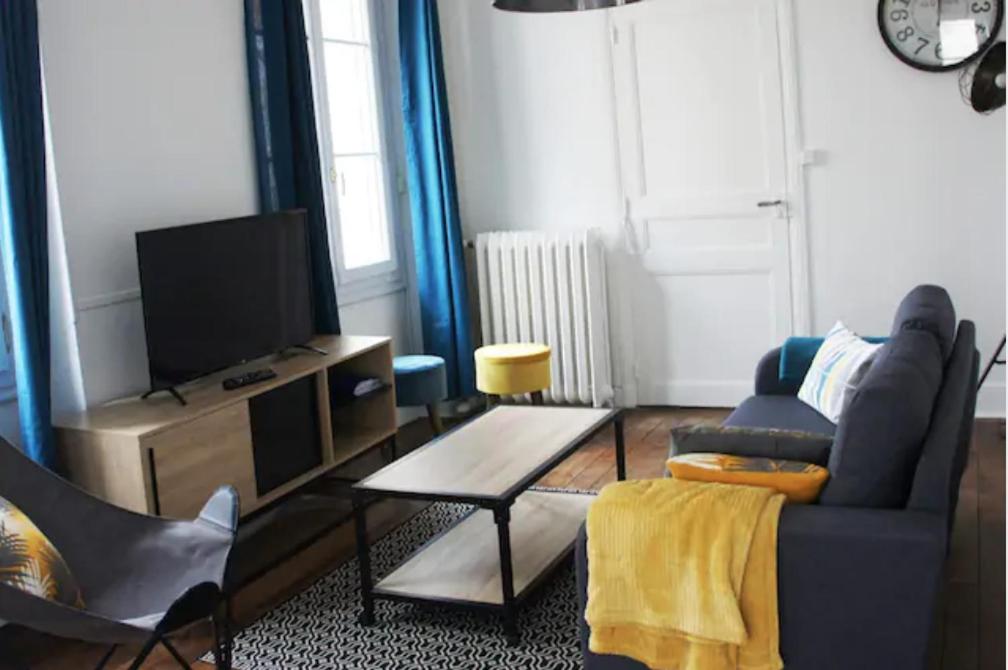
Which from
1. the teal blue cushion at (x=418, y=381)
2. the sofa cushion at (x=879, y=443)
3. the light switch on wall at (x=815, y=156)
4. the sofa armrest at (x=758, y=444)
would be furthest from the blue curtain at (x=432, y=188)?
the sofa cushion at (x=879, y=443)

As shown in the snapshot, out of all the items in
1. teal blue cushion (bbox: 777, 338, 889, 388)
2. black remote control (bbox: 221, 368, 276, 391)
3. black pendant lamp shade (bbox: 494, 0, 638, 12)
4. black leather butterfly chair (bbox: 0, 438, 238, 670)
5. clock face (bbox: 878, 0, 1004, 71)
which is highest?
clock face (bbox: 878, 0, 1004, 71)

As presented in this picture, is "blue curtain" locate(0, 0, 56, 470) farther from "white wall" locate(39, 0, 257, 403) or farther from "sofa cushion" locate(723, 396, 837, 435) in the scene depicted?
"sofa cushion" locate(723, 396, 837, 435)

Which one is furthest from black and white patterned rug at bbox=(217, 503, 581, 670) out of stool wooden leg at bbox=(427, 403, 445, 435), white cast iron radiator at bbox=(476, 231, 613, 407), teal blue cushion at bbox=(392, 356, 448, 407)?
white cast iron radiator at bbox=(476, 231, 613, 407)

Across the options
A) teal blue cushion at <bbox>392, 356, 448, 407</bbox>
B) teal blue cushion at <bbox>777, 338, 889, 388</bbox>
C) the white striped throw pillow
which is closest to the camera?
the white striped throw pillow

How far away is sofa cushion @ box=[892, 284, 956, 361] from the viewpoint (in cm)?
331

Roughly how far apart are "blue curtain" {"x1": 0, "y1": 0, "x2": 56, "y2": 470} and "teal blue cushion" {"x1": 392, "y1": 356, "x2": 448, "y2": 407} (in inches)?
69.4

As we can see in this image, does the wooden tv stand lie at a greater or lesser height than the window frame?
lesser

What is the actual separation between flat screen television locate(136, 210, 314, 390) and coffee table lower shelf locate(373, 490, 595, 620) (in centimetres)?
108

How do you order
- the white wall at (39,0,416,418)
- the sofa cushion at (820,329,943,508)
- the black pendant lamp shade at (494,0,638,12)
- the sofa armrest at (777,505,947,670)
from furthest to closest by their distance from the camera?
the white wall at (39,0,416,418) → the black pendant lamp shade at (494,0,638,12) → the sofa cushion at (820,329,943,508) → the sofa armrest at (777,505,947,670)

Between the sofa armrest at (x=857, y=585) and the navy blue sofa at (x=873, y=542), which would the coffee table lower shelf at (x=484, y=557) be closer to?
the navy blue sofa at (x=873, y=542)

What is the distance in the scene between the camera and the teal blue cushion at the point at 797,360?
14.1 ft

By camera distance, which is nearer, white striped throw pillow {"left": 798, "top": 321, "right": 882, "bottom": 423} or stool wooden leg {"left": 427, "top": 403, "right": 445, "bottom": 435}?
white striped throw pillow {"left": 798, "top": 321, "right": 882, "bottom": 423}

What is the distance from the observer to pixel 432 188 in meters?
5.63

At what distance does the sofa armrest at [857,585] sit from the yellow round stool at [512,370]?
278cm
